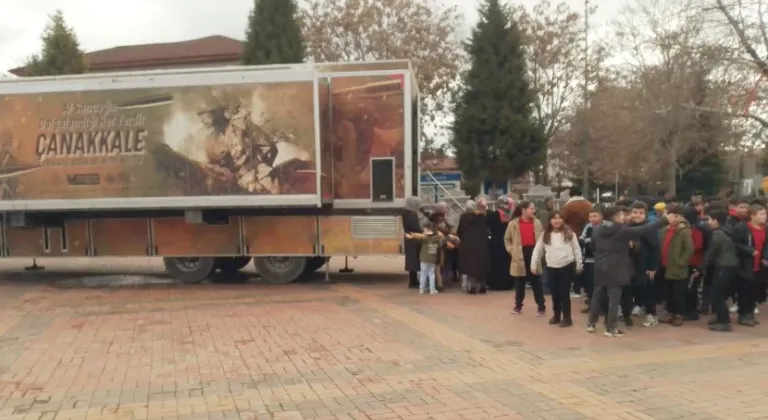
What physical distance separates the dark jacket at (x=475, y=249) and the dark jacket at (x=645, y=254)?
2999 millimetres

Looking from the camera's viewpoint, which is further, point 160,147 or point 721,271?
point 160,147

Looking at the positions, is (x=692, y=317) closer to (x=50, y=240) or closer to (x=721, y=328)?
(x=721, y=328)

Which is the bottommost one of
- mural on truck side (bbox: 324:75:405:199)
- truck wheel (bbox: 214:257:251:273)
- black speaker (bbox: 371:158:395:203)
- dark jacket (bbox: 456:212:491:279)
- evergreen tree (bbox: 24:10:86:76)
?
truck wheel (bbox: 214:257:251:273)

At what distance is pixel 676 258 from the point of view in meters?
8.18

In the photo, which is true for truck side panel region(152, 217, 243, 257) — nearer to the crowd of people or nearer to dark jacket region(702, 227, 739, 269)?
the crowd of people

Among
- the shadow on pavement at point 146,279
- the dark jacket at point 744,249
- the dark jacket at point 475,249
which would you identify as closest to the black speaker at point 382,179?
the dark jacket at point 475,249

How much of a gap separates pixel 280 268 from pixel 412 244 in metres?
2.78

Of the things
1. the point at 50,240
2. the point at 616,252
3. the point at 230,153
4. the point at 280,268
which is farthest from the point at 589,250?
the point at 50,240

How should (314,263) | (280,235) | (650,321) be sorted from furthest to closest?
1. (314,263)
2. (280,235)
3. (650,321)

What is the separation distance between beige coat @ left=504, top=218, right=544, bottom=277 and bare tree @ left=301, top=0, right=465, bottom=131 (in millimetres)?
21087

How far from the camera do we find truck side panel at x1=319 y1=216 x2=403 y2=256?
1168 centimetres

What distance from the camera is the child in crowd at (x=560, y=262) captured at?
817 centimetres

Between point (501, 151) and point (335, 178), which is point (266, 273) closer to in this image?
point (335, 178)

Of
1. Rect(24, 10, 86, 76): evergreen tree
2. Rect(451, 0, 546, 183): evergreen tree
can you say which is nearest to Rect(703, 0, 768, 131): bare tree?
Rect(451, 0, 546, 183): evergreen tree
